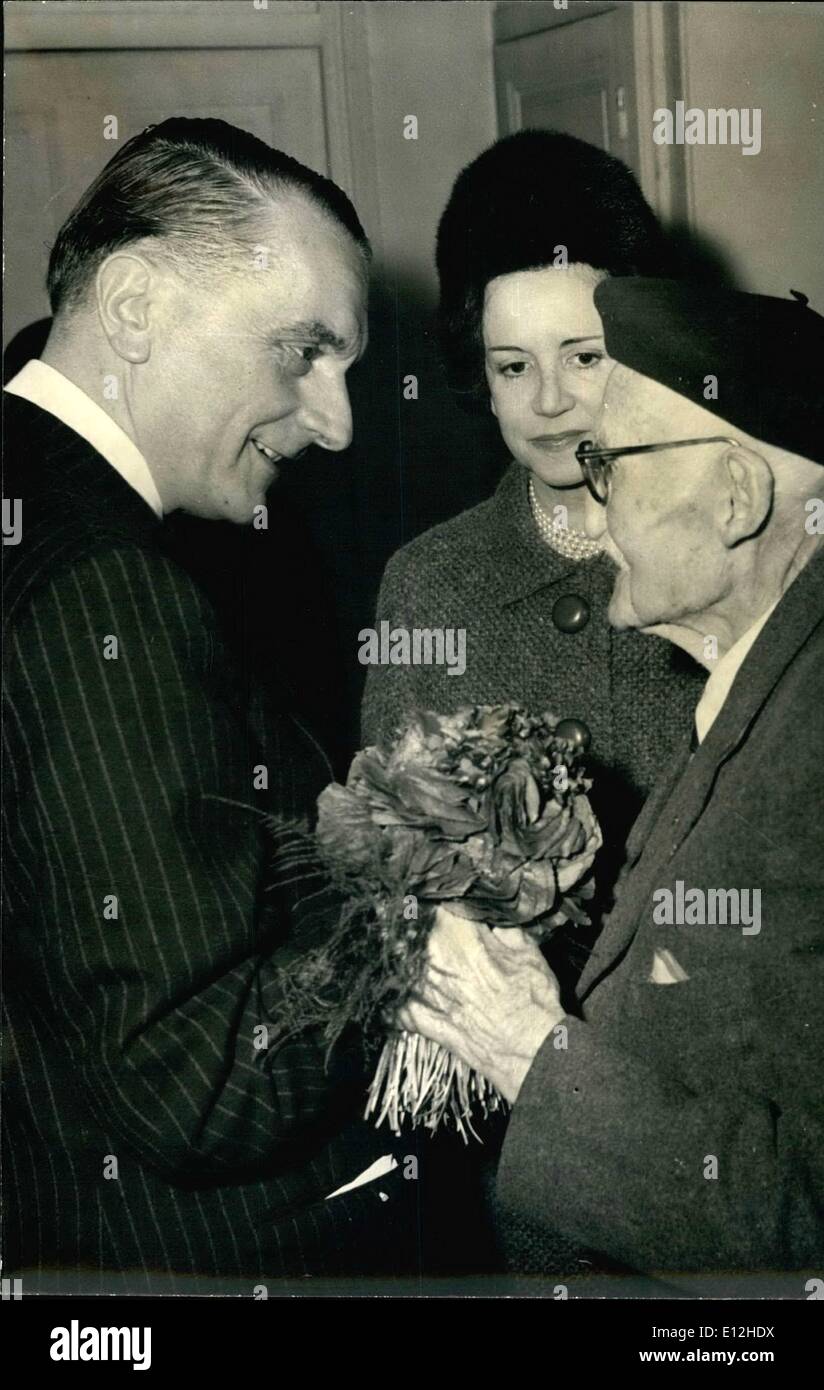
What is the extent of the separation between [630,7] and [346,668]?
1289mm

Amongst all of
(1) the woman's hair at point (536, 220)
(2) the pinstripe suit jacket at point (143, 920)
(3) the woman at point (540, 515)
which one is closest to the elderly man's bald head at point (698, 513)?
(3) the woman at point (540, 515)

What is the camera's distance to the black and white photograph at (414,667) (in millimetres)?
2102

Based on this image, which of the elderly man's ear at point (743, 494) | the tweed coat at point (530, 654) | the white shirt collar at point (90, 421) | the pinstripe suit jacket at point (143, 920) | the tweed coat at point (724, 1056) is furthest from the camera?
the tweed coat at point (530, 654)

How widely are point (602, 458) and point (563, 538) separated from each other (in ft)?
0.84

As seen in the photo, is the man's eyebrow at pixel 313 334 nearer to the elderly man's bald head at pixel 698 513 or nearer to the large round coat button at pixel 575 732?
the elderly man's bald head at pixel 698 513

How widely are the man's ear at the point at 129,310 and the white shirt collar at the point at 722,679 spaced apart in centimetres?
109

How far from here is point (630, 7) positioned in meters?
2.49

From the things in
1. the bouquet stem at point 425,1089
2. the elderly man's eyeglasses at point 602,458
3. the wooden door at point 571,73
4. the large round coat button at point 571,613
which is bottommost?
the bouquet stem at point 425,1089

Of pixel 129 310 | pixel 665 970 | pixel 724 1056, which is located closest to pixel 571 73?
pixel 129 310

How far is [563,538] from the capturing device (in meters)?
2.48

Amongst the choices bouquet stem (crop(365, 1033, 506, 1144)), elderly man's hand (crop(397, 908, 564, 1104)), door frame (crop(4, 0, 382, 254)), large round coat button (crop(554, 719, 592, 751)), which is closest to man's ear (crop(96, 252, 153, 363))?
door frame (crop(4, 0, 382, 254))
